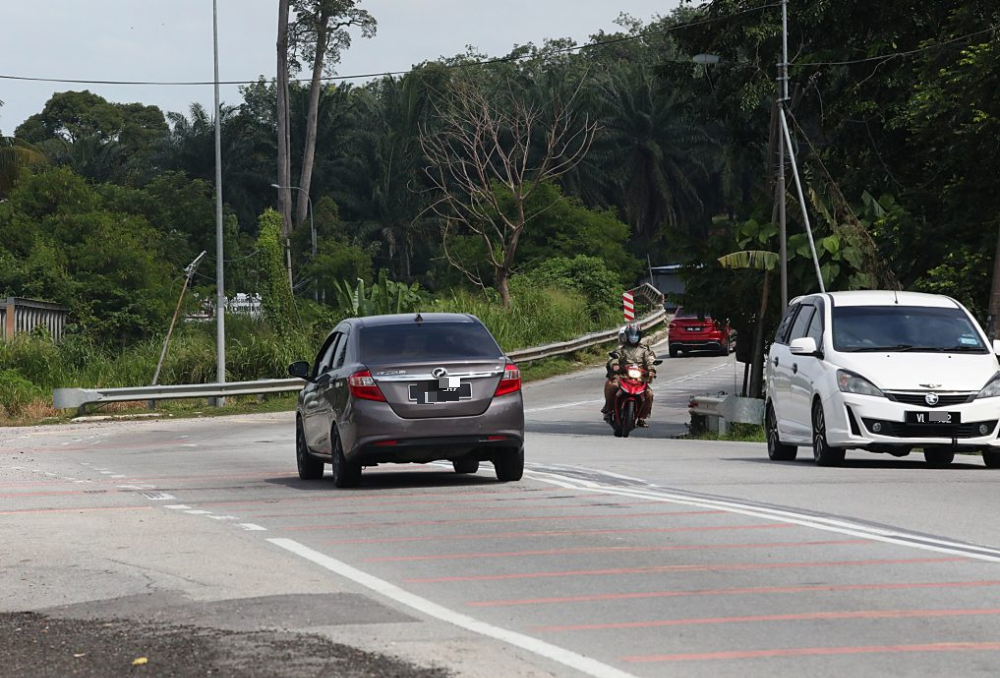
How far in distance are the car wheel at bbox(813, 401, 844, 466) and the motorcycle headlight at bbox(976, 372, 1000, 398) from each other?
5.14 ft

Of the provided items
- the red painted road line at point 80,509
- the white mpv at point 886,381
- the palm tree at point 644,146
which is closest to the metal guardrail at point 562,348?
the white mpv at point 886,381

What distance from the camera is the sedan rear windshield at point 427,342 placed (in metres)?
16.0

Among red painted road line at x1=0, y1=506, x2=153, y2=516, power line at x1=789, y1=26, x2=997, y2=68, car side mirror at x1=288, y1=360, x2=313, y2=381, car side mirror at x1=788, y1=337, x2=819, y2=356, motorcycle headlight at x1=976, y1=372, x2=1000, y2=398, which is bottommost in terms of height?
red painted road line at x1=0, y1=506, x2=153, y2=516

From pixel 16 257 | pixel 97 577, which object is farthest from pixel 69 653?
pixel 16 257

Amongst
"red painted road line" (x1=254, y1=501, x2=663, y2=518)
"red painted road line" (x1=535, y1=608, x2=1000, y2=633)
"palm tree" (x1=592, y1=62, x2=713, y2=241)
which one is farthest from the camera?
Answer: "palm tree" (x1=592, y1=62, x2=713, y2=241)

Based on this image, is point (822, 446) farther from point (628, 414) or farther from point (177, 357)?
point (177, 357)

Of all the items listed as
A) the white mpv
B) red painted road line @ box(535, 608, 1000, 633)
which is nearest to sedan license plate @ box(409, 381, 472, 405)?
the white mpv

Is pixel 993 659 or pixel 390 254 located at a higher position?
pixel 390 254

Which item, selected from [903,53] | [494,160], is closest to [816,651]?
[903,53]

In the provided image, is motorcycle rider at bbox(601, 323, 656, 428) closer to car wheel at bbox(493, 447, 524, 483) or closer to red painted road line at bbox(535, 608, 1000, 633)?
car wheel at bbox(493, 447, 524, 483)

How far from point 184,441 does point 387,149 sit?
211ft

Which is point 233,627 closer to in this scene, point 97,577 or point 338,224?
point 97,577

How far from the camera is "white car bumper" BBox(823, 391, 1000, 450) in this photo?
55.7 ft

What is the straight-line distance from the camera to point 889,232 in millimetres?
33125
